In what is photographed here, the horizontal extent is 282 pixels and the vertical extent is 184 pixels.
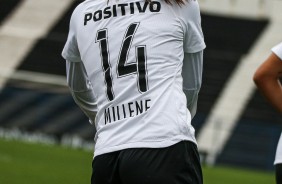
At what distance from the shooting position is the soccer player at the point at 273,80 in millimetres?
4711

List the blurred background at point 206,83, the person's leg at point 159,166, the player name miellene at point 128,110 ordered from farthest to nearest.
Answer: the blurred background at point 206,83 → the player name miellene at point 128,110 → the person's leg at point 159,166

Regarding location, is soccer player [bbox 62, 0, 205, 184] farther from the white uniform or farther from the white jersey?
the white uniform

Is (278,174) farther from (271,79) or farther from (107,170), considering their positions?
(107,170)

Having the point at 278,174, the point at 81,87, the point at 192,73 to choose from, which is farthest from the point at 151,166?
the point at 278,174

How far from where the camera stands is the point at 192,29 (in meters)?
4.32

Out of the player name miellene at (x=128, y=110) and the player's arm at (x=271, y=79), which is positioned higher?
the player name miellene at (x=128, y=110)

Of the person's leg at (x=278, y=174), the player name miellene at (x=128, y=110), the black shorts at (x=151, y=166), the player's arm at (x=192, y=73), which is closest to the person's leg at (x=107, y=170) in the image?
the black shorts at (x=151, y=166)

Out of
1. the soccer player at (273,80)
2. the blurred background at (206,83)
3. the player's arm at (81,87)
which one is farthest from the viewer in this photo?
the blurred background at (206,83)

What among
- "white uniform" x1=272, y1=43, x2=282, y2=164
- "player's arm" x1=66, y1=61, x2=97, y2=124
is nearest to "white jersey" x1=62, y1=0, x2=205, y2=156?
"player's arm" x1=66, y1=61, x2=97, y2=124

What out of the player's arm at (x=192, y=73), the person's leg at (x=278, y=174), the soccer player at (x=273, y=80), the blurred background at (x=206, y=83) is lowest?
the blurred background at (x=206, y=83)

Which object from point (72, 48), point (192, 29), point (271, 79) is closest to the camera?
point (192, 29)

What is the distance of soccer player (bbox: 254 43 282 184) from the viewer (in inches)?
185

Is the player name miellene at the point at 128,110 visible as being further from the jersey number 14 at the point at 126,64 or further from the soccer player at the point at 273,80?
the soccer player at the point at 273,80

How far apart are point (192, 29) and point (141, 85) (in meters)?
0.37
